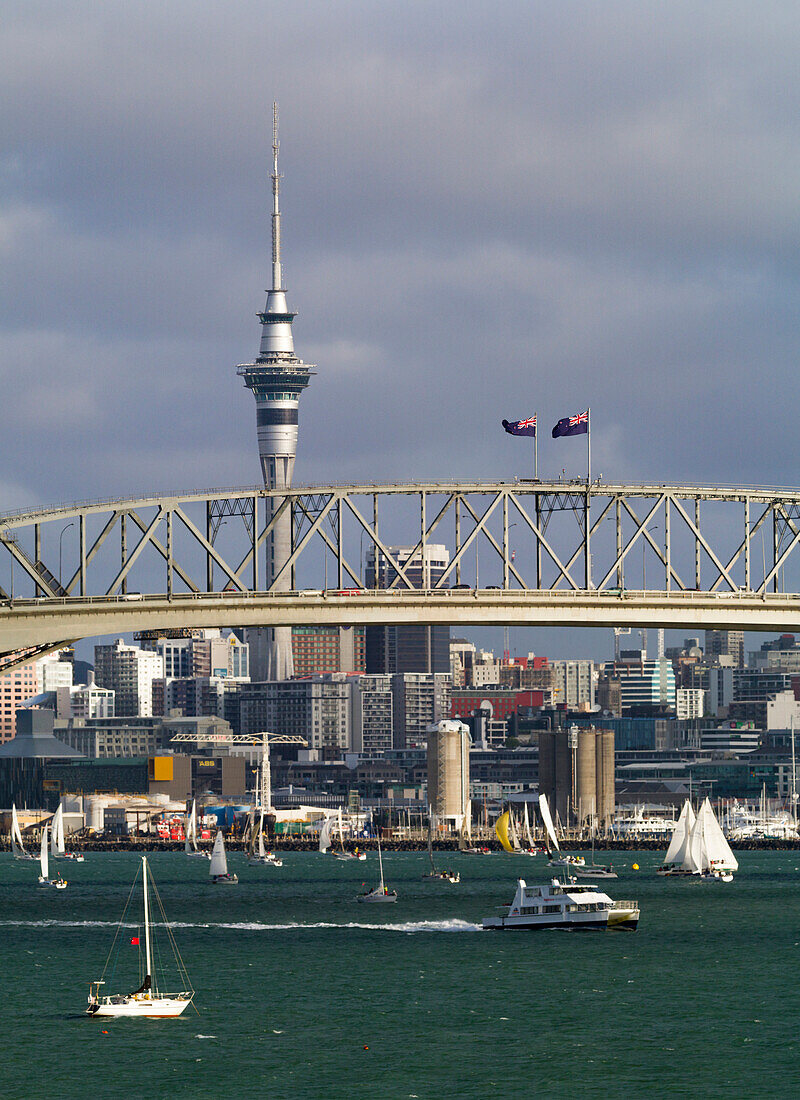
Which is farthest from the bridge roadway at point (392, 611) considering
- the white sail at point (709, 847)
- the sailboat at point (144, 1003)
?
the white sail at point (709, 847)

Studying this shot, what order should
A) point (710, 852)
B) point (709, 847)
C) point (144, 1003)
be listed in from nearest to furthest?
point (144, 1003) → point (710, 852) → point (709, 847)

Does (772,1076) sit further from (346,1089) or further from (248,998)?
(248,998)

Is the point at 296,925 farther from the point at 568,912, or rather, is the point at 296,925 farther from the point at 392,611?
the point at 392,611

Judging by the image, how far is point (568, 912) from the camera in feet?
405

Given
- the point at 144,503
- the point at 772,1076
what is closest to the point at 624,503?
the point at 144,503

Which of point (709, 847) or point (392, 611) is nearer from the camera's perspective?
point (392, 611)

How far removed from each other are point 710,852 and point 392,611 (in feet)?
256

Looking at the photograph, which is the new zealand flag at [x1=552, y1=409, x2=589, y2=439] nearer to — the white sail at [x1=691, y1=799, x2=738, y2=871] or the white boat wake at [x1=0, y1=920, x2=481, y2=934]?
the white boat wake at [x1=0, y1=920, x2=481, y2=934]

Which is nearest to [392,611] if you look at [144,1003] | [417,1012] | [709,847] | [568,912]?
[568,912]

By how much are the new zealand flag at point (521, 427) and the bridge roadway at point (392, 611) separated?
56.9 feet

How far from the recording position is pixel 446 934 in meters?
123

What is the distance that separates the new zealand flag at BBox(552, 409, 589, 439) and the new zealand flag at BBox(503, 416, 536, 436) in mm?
2137

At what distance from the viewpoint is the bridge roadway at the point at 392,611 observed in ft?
375

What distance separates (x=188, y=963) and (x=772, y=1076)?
125 feet
